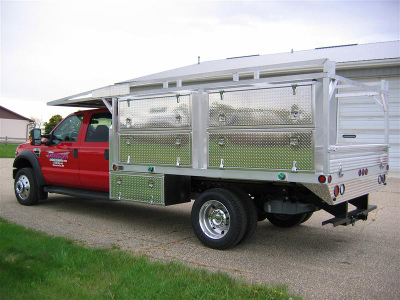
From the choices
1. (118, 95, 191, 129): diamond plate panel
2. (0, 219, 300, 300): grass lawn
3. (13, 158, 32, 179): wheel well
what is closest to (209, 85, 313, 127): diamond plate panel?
(118, 95, 191, 129): diamond plate panel

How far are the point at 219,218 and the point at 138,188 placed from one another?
1.51 metres

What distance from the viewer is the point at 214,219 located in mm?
5777

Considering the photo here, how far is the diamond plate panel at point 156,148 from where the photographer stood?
232 inches

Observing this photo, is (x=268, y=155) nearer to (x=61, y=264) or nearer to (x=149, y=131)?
(x=149, y=131)

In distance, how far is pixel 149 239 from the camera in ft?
20.4

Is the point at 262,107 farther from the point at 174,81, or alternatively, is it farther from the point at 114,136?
the point at 114,136

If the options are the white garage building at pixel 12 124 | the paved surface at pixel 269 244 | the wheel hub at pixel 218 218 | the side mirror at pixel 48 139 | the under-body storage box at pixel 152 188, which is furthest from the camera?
the white garage building at pixel 12 124

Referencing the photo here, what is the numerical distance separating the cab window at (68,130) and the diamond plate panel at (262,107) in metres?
3.56

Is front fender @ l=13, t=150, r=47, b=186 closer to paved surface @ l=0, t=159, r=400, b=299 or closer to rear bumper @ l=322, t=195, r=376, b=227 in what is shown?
paved surface @ l=0, t=159, r=400, b=299

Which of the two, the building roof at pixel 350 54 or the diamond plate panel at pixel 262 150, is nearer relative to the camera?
the diamond plate panel at pixel 262 150

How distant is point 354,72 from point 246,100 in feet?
33.7

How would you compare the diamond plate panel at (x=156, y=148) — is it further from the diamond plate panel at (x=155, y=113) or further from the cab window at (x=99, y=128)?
the cab window at (x=99, y=128)

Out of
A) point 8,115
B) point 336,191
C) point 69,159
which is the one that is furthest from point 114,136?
point 8,115

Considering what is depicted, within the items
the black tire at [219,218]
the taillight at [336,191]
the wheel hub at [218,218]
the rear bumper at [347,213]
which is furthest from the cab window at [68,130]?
the taillight at [336,191]
